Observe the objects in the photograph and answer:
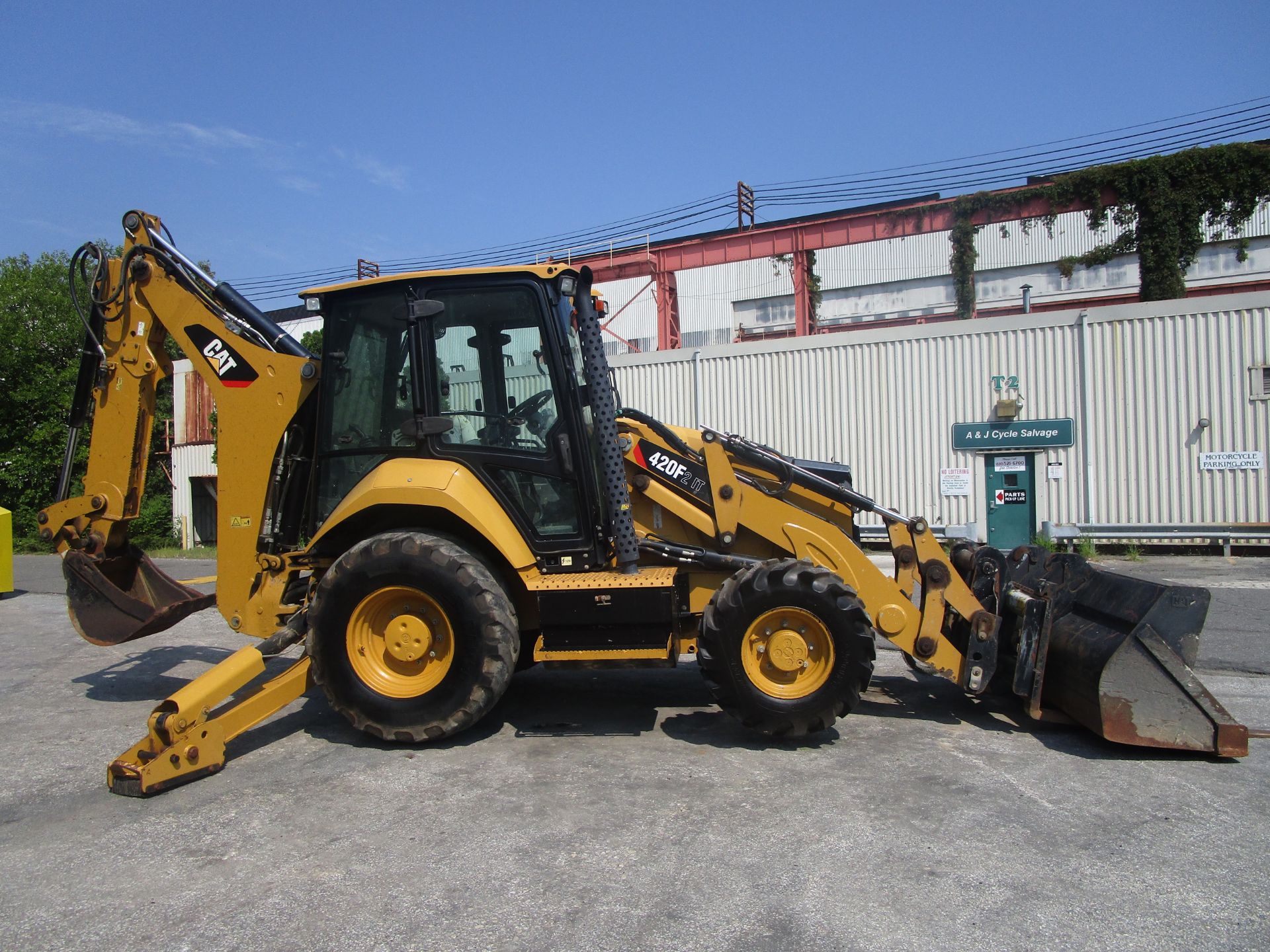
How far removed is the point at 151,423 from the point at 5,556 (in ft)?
27.1

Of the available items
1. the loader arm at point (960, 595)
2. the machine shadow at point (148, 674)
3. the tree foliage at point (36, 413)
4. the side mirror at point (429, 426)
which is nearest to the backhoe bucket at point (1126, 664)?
the loader arm at point (960, 595)

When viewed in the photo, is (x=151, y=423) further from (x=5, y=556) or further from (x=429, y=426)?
(x=5, y=556)

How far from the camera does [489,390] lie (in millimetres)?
5254

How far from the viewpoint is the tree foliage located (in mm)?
25344

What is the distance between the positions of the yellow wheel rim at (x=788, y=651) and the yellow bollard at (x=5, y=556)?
11.8m

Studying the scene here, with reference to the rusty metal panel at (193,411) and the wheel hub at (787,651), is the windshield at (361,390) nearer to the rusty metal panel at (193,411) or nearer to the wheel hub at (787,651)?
the wheel hub at (787,651)

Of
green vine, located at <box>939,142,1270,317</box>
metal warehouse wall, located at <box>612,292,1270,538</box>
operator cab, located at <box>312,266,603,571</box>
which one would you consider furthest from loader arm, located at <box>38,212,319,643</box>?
green vine, located at <box>939,142,1270,317</box>

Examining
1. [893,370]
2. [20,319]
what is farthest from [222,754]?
[20,319]

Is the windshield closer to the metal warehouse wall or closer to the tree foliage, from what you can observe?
the metal warehouse wall

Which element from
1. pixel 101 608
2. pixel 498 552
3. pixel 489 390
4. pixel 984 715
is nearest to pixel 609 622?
pixel 498 552

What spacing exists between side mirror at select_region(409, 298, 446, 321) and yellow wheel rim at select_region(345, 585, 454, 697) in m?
1.59

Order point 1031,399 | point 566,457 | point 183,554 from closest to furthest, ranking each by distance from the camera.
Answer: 1. point 566,457
2. point 1031,399
3. point 183,554

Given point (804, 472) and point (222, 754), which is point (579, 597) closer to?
point (804, 472)

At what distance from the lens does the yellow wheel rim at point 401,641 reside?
5.00 meters
